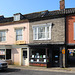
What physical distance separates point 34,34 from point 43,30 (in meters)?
1.41

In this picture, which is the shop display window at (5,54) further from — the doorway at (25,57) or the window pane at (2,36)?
the doorway at (25,57)

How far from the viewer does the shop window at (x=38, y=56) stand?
1607 centimetres

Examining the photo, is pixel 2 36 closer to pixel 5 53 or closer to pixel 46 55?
pixel 5 53

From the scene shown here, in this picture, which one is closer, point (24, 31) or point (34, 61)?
point (34, 61)

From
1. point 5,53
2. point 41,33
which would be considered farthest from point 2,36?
point 41,33

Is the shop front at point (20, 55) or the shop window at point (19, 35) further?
the shop window at point (19, 35)

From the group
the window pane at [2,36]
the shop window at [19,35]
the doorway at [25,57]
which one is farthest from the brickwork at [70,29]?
the window pane at [2,36]

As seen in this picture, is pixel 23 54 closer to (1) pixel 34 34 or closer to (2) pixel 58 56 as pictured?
(1) pixel 34 34

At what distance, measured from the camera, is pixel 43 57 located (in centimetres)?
1612

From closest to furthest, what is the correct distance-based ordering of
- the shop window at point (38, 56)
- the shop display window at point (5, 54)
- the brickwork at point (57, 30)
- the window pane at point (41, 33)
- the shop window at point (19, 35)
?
1. the brickwork at point (57, 30)
2. the shop window at point (38, 56)
3. the window pane at point (41, 33)
4. the shop window at point (19, 35)
5. the shop display window at point (5, 54)

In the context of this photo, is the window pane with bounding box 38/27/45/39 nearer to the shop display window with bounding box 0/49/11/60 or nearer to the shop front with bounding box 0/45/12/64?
the shop front with bounding box 0/45/12/64

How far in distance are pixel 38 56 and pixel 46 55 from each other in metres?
1.51

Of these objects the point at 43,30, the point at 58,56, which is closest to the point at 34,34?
the point at 43,30

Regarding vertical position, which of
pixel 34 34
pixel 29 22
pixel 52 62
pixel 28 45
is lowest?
pixel 52 62
